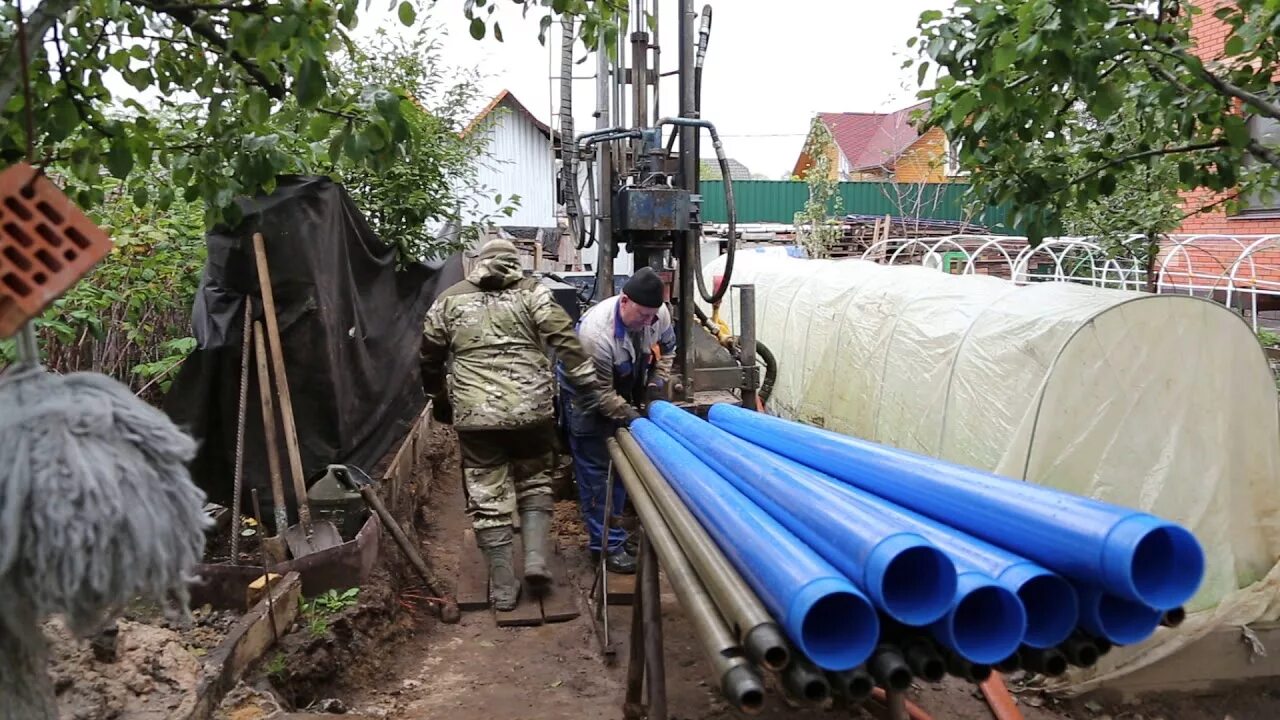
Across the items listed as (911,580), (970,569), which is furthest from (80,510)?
(970,569)

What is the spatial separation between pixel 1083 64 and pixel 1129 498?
2.41m

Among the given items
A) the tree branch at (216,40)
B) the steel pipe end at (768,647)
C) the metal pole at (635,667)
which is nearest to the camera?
the steel pipe end at (768,647)

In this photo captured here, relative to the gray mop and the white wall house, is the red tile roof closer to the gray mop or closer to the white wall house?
the white wall house

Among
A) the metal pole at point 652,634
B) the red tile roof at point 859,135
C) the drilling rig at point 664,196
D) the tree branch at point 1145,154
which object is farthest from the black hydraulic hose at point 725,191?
the red tile roof at point 859,135

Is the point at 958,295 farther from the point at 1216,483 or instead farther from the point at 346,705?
the point at 346,705

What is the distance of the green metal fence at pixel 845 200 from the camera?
2384cm

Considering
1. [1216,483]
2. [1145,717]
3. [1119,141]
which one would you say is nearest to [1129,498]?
[1216,483]

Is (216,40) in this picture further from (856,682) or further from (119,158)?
(856,682)

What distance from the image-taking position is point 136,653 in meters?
3.07

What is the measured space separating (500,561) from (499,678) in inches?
36.3

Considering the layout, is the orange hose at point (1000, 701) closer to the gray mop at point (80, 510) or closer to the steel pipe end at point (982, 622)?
the steel pipe end at point (982, 622)

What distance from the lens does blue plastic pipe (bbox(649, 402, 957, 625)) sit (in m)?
1.64

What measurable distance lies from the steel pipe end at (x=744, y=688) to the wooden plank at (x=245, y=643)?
2.08 metres

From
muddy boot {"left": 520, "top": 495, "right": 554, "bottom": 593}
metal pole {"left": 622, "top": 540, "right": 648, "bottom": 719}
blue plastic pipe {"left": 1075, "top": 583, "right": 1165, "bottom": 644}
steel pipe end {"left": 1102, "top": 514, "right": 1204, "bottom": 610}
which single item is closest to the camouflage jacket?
muddy boot {"left": 520, "top": 495, "right": 554, "bottom": 593}
